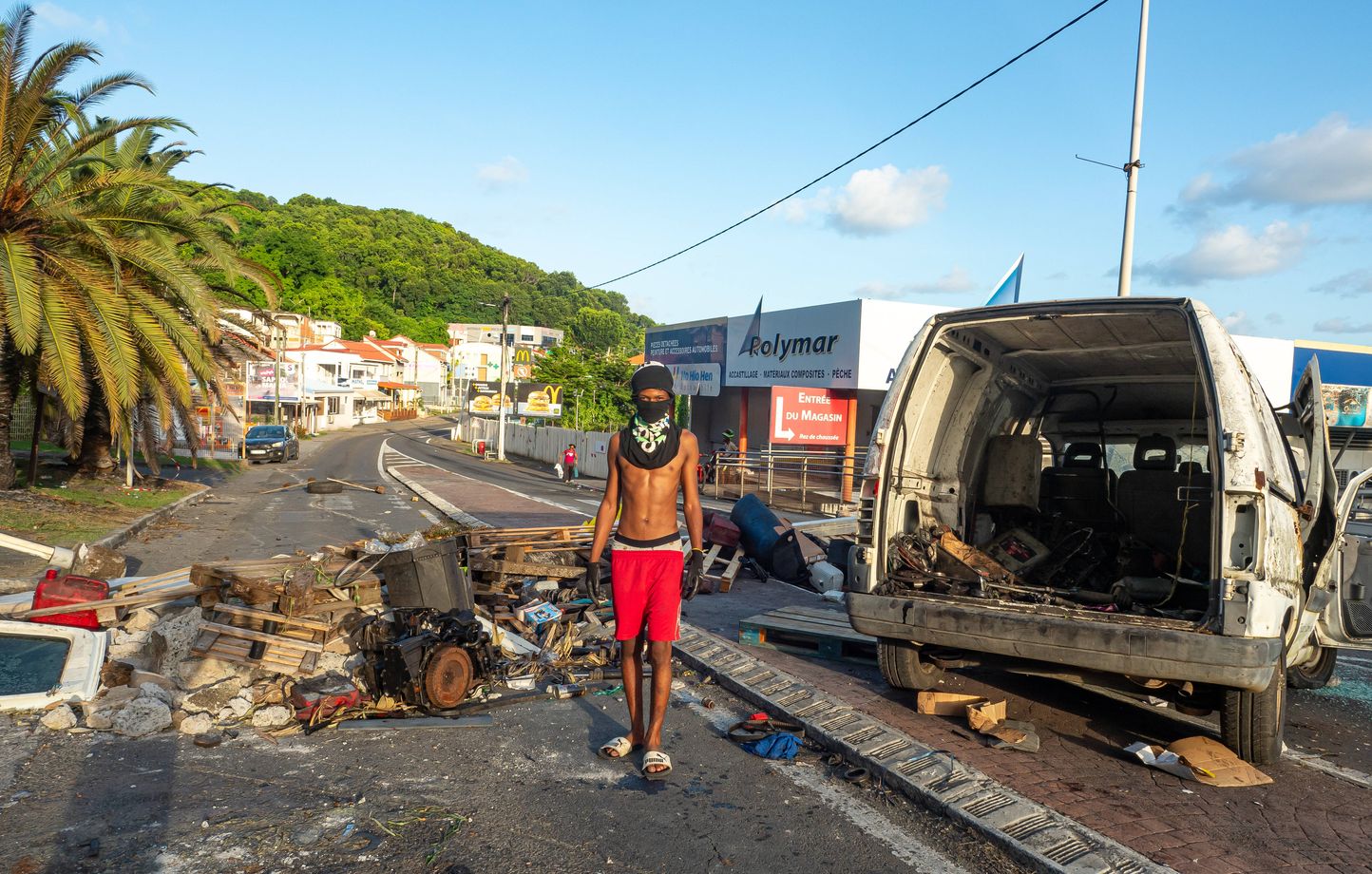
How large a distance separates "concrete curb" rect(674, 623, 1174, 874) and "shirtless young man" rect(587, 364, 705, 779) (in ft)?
3.34

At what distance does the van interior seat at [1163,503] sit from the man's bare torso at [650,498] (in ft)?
11.9

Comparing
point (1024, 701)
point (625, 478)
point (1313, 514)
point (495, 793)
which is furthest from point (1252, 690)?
point (495, 793)

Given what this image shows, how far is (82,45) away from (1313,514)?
16.1 meters

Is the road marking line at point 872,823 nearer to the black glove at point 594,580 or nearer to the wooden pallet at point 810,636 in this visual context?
the black glove at point 594,580

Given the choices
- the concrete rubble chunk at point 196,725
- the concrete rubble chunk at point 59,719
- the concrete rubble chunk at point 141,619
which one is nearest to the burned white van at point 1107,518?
the concrete rubble chunk at point 196,725

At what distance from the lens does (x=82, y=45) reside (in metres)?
13.6

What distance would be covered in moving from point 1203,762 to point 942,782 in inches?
58.1

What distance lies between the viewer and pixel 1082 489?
692cm

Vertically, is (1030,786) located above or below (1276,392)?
below

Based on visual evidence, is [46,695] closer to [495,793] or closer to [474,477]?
[495,793]

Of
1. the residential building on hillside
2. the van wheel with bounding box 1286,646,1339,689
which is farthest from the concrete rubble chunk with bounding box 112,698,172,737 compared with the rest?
the residential building on hillside

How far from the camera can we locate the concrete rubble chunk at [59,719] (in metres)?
4.94

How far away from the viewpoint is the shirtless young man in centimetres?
481

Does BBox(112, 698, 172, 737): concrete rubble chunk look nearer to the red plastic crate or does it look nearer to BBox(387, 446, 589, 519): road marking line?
the red plastic crate
